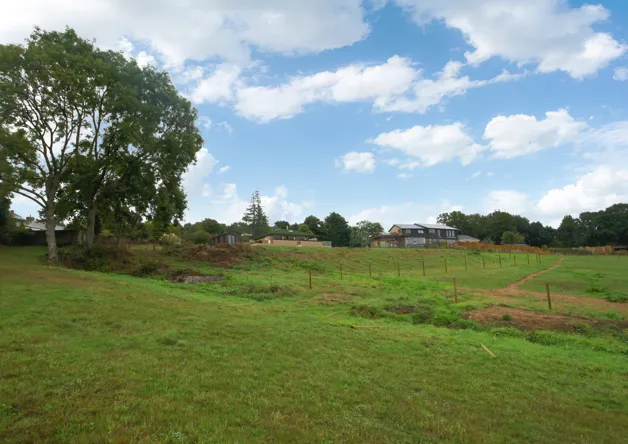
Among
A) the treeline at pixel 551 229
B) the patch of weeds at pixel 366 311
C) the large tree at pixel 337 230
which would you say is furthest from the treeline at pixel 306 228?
the patch of weeds at pixel 366 311

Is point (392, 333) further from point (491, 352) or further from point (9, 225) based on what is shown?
point (9, 225)

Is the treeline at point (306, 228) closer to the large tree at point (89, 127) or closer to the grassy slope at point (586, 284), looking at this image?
the large tree at point (89, 127)

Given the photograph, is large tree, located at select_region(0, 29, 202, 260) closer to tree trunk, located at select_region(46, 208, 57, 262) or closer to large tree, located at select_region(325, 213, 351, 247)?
tree trunk, located at select_region(46, 208, 57, 262)

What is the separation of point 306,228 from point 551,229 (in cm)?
8348

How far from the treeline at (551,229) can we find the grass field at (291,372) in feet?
325

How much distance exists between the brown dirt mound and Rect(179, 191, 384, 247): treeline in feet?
175

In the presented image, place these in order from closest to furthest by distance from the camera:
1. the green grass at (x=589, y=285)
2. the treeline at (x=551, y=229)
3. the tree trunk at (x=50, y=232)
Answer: the green grass at (x=589, y=285) < the tree trunk at (x=50, y=232) < the treeline at (x=551, y=229)

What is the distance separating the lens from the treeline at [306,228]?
274 feet

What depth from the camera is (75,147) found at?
30.0 m

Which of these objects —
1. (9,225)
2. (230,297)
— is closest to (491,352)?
(230,297)

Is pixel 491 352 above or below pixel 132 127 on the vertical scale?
below

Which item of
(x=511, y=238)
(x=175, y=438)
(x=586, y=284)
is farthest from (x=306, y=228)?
(x=175, y=438)

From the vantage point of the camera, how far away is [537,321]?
48.0 feet

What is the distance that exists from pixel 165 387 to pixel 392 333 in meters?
8.17
